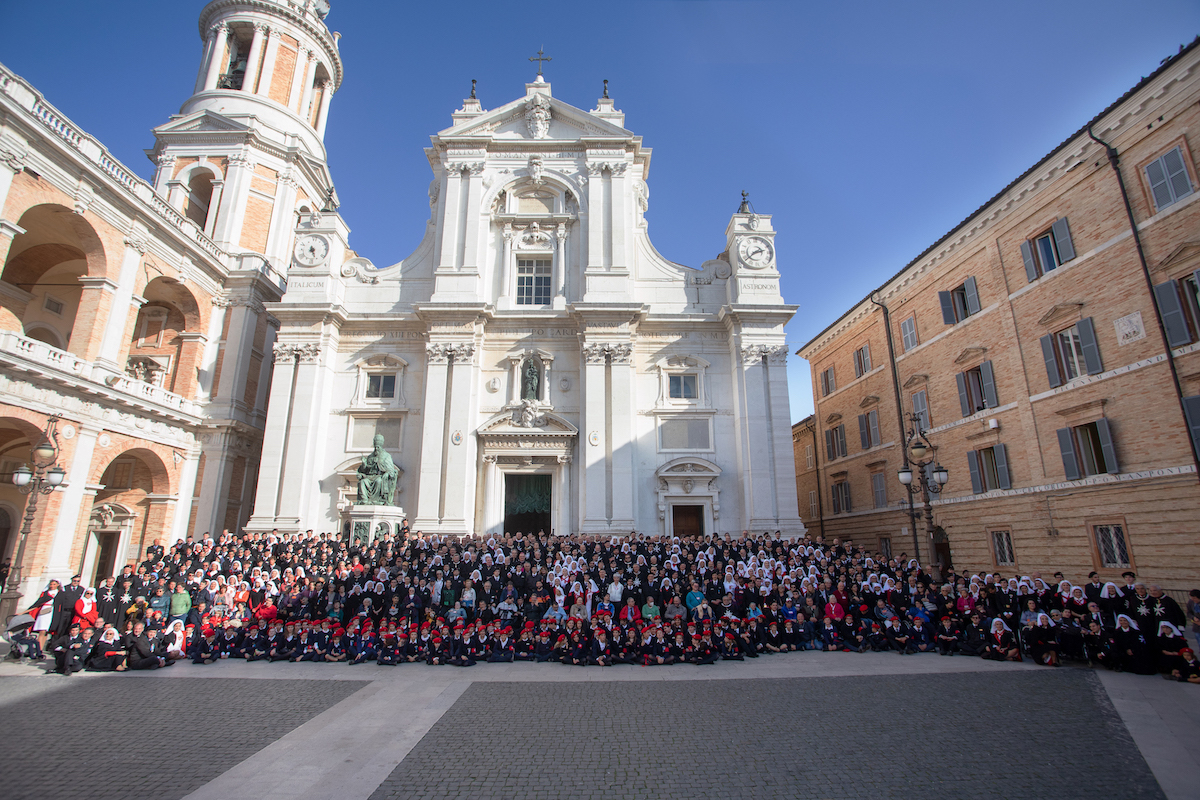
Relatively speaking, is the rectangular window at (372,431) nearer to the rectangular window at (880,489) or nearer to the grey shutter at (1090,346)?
the rectangular window at (880,489)

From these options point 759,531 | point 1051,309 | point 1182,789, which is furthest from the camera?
point 759,531

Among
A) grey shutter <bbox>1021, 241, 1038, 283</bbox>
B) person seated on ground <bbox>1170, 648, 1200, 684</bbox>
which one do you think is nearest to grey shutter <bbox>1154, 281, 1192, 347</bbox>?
grey shutter <bbox>1021, 241, 1038, 283</bbox>

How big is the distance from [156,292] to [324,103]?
17993mm

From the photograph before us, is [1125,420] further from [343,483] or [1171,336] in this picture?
[343,483]

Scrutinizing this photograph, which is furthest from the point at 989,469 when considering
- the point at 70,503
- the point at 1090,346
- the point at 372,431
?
the point at 70,503

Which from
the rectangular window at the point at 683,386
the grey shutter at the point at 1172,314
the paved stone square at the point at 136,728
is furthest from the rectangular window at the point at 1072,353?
the paved stone square at the point at 136,728

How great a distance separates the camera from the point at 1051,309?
1920 cm

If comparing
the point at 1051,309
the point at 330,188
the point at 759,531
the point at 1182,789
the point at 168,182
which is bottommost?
the point at 1182,789

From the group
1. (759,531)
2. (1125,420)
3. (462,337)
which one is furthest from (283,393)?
(1125,420)

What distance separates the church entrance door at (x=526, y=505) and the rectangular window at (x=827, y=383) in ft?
58.0

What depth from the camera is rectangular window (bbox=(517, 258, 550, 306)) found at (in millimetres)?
28094

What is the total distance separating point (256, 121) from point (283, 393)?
15812 mm

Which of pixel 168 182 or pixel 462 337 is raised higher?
pixel 168 182

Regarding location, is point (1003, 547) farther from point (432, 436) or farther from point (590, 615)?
point (432, 436)
